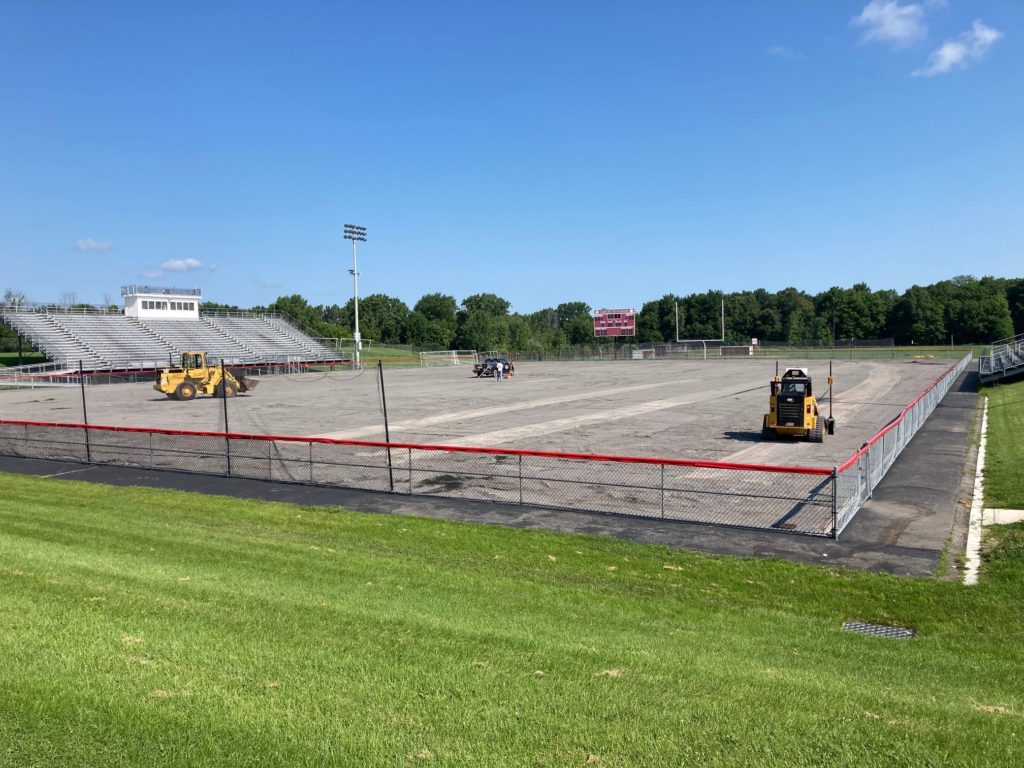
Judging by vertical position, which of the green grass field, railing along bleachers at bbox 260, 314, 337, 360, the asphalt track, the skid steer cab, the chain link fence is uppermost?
railing along bleachers at bbox 260, 314, 337, 360

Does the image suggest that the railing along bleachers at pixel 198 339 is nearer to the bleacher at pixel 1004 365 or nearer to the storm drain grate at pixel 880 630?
the bleacher at pixel 1004 365

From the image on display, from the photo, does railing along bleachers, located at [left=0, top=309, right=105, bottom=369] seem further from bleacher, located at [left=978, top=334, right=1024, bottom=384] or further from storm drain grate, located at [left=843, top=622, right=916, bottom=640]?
storm drain grate, located at [left=843, top=622, right=916, bottom=640]

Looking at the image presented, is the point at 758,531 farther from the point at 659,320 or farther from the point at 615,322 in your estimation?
the point at 659,320

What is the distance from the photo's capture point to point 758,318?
170m

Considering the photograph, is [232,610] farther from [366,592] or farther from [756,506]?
[756,506]

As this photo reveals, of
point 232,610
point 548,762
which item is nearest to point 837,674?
point 548,762

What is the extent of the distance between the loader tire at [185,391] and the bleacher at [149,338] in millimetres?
26335

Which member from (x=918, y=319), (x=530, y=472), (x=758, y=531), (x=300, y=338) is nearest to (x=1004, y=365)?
(x=530, y=472)

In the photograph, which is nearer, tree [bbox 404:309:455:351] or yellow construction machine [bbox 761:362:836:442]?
yellow construction machine [bbox 761:362:836:442]

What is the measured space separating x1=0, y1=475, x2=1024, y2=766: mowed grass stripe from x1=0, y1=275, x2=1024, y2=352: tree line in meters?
122

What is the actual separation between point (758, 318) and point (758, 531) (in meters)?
166

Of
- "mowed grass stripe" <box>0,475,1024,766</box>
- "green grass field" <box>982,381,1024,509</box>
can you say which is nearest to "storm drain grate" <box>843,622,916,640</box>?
"mowed grass stripe" <box>0,475,1024,766</box>

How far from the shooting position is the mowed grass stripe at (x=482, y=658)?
521 cm

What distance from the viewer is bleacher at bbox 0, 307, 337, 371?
235ft
